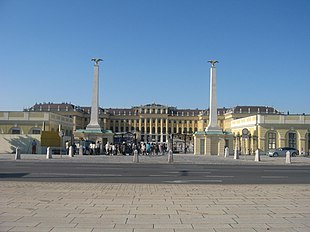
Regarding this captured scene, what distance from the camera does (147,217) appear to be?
833cm

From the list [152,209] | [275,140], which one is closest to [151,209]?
[152,209]

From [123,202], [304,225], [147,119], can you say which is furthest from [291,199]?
[147,119]

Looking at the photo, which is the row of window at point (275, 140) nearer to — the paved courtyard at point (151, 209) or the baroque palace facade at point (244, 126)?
the baroque palace facade at point (244, 126)

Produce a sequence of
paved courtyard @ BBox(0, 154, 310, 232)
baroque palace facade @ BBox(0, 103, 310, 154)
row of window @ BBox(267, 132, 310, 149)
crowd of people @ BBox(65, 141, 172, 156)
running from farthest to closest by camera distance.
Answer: row of window @ BBox(267, 132, 310, 149) → baroque palace facade @ BBox(0, 103, 310, 154) → crowd of people @ BBox(65, 141, 172, 156) → paved courtyard @ BBox(0, 154, 310, 232)

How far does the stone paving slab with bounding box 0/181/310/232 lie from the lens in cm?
753

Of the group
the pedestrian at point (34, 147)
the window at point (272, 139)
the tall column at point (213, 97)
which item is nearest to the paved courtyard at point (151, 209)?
the pedestrian at point (34, 147)

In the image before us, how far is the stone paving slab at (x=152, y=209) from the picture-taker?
7.53 meters

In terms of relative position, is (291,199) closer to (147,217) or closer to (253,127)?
(147,217)

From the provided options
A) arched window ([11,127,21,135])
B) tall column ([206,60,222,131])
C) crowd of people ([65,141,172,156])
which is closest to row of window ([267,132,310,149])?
tall column ([206,60,222,131])

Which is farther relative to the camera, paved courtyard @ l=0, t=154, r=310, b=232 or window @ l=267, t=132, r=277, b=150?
window @ l=267, t=132, r=277, b=150

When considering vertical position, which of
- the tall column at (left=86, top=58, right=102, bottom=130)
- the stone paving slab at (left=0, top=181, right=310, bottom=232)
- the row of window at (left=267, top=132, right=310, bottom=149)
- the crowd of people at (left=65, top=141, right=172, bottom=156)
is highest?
the tall column at (left=86, top=58, right=102, bottom=130)

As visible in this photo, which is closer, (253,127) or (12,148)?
(12,148)

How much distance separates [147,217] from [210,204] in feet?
7.63

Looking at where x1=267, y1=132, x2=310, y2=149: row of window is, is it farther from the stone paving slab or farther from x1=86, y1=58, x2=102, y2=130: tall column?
the stone paving slab
